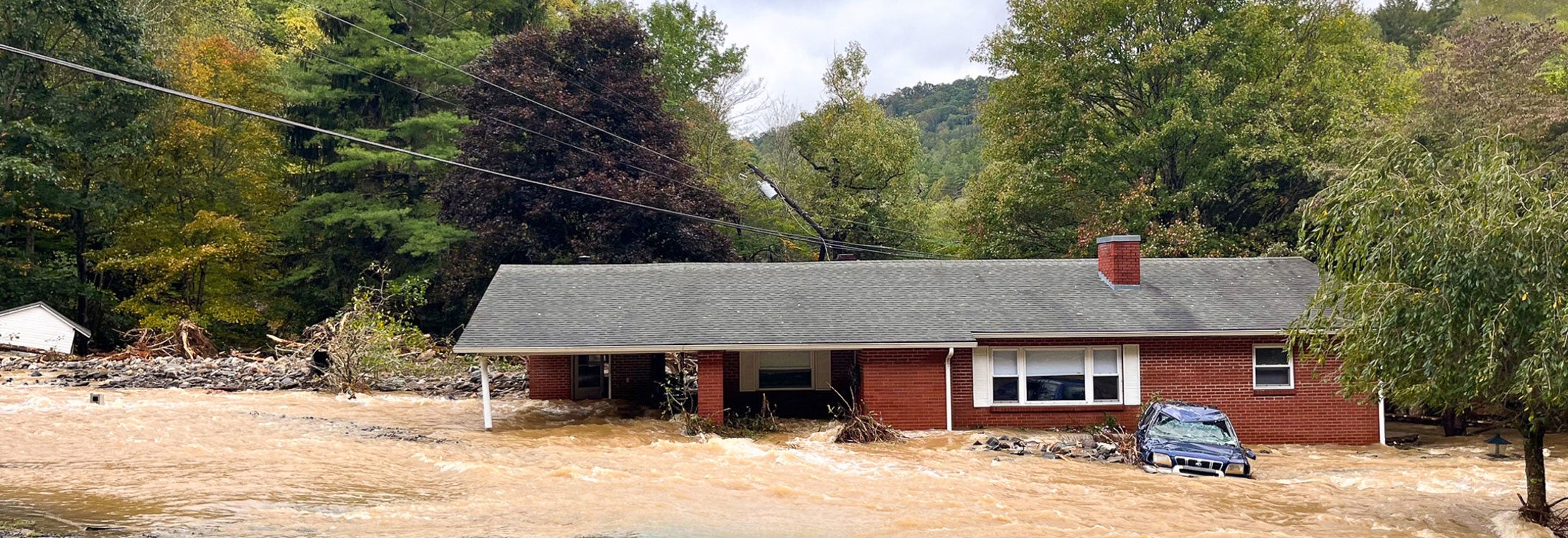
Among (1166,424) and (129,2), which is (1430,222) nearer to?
(1166,424)

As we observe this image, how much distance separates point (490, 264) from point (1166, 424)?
85.2ft

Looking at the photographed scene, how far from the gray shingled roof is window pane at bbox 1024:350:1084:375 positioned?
794 mm

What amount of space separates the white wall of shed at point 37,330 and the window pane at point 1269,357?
115ft

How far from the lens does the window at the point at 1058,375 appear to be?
23.7 m

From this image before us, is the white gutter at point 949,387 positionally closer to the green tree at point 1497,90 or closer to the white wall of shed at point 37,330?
the green tree at point 1497,90

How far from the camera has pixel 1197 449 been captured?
63.5 feet

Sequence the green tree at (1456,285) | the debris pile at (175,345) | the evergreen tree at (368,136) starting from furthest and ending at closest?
the evergreen tree at (368,136)
the debris pile at (175,345)
the green tree at (1456,285)

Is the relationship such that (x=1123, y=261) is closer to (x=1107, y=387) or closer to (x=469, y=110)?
(x=1107, y=387)

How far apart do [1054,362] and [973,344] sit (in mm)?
2312

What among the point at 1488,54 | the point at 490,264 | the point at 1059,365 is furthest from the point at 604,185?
the point at 1488,54

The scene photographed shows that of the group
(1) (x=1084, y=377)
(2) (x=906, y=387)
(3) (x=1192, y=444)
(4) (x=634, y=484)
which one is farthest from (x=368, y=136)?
(3) (x=1192, y=444)

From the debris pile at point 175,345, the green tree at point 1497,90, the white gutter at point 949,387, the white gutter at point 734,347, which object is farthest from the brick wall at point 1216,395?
the debris pile at point 175,345

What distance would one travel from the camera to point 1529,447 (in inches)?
586

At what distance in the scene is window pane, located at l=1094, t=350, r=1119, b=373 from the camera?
2370cm
